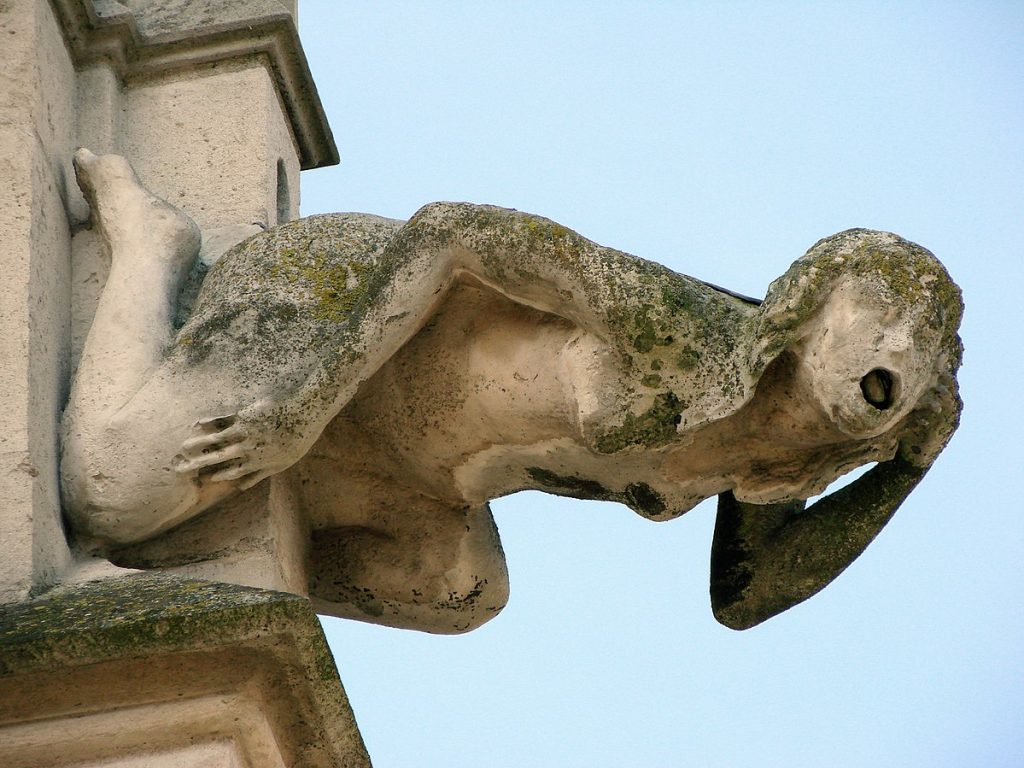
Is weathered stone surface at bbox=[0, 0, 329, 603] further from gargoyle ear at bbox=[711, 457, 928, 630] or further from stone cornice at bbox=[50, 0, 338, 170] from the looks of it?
gargoyle ear at bbox=[711, 457, 928, 630]

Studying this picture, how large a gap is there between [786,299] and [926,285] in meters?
0.29

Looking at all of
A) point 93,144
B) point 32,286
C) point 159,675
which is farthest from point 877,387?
point 93,144

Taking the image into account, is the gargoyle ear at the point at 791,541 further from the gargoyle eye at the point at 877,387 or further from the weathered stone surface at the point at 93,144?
the weathered stone surface at the point at 93,144

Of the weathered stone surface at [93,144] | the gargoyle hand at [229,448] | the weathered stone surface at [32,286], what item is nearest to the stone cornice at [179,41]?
the weathered stone surface at [93,144]

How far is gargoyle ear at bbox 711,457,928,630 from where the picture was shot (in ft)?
18.2

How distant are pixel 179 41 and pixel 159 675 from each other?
2.00m

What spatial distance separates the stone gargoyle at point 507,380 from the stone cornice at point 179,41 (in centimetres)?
52

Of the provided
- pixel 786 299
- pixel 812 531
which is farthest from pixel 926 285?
pixel 812 531

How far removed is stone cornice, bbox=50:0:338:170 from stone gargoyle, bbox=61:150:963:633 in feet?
1.72

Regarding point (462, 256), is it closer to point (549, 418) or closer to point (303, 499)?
point (549, 418)

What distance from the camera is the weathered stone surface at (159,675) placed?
4832 mm

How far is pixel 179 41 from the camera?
630 centimetres

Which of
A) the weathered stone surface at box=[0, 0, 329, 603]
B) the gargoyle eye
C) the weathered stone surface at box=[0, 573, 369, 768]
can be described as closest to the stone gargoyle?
the gargoyle eye

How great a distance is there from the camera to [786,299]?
5.18 m
